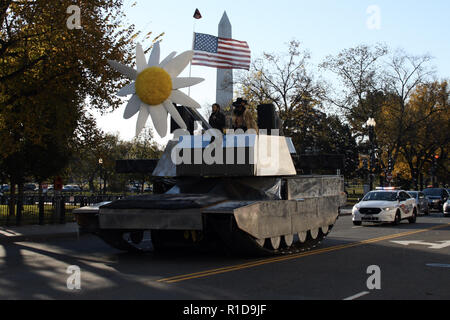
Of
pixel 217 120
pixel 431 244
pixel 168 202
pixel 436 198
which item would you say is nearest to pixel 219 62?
pixel 217 120

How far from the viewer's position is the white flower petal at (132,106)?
12.1 metres

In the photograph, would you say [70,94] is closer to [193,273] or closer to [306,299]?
[193,273]

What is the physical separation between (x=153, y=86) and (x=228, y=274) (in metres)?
4.25

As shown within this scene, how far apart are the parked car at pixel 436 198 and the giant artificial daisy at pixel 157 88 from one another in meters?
32.9

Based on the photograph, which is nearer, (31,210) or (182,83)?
(182,83)

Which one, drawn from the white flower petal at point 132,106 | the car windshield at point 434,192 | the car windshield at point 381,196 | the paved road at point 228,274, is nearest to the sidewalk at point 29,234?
the paved road at point 228,274

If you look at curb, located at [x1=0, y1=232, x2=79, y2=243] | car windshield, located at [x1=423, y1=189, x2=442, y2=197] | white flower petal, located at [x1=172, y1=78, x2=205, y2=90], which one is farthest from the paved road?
car windshield, located at [x1=423, y1=189, x2=442, y2=197]

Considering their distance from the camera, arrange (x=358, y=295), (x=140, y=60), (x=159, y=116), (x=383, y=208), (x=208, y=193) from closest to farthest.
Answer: (x=358, y=295), (x=159, y=116), (x=140, y=60), (x=208, y=193), (x=383, y=208)

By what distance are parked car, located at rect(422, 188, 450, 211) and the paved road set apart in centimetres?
2691

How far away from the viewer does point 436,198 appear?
41.7 meters

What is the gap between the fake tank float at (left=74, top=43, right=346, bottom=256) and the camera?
11656 millimetres

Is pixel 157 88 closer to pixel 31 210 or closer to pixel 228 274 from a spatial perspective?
pixel 228 274

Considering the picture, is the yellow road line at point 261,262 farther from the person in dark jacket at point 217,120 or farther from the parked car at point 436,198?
the parked car at point 436,198
